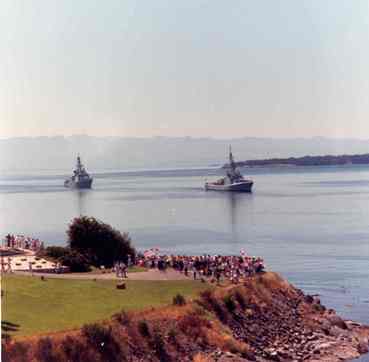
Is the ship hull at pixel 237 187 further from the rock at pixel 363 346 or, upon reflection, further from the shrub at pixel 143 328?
the shrub at pixel 143 328

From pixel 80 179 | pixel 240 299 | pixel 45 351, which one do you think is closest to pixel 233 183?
pixel 80 179

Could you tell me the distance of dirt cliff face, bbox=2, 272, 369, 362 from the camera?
16.6 metres

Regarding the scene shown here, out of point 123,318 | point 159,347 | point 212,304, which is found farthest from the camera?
point 212,304

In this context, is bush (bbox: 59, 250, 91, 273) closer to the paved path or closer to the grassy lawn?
the paved path

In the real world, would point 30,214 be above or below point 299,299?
above

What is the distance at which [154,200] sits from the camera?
9969 centimetres

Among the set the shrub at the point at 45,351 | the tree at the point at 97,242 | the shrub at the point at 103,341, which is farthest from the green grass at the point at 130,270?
the shrub at the point at 45,351

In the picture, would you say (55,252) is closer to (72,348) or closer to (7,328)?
(7,328)

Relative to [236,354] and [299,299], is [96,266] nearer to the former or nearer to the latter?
[299,299]

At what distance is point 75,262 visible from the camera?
88.7ft

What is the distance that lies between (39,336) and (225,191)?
326ft

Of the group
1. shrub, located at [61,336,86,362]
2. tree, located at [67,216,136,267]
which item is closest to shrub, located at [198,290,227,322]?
shrub, located at [61,336,86,362]

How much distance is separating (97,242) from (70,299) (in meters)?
10.5

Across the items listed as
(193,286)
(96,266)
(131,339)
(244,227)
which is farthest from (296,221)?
(131,339)
